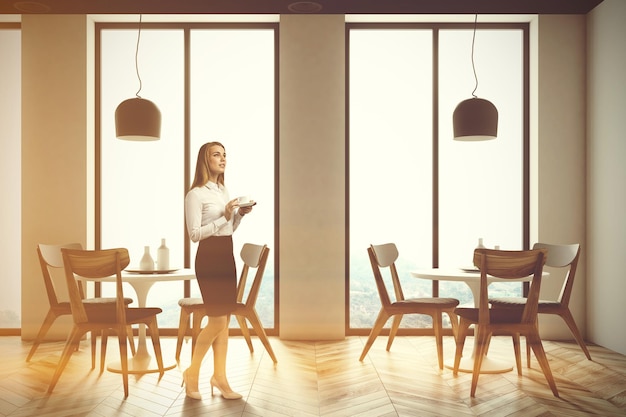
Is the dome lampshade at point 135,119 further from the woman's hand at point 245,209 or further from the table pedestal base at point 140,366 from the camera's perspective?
the table pedestal base at point 140,366

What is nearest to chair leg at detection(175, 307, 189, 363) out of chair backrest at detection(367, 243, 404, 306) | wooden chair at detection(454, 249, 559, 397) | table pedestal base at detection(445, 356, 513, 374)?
chair backrest at detection(367, 243, 404, 306)

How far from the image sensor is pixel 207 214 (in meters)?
3.25

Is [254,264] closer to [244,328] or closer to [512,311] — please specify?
[244,328]

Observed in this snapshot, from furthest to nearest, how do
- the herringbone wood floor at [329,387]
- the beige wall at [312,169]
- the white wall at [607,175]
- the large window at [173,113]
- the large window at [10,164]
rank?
the large window at [10,164], the large window at [173,113], the beige wall at [312,169], the white wall at [607,175], the herringbone wood floor at [329,387]

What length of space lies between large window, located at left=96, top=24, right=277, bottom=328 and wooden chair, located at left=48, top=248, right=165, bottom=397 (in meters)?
1.78

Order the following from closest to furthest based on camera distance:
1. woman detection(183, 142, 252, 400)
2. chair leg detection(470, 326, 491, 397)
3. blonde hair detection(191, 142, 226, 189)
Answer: woman detection(183, 142, 252, 400)
blonde hair detection(191, 142, 226, 189)
chair leg detection(470, 326, 491, 397)

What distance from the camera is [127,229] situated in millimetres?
5711

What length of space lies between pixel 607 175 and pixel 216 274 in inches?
148

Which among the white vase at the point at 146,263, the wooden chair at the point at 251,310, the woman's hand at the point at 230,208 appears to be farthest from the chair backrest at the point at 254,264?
the woman's hand at the point at 230,208

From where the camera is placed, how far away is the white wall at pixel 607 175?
464cm

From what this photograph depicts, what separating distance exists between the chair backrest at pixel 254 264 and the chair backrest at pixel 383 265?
85 centimetres

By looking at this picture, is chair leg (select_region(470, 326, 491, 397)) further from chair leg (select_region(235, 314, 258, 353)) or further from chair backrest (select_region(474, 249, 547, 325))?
chair leg (select_region(235, 314, 258, 353))

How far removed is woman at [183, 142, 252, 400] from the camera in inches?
125

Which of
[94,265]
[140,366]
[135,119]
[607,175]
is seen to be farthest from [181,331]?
[607,175]
